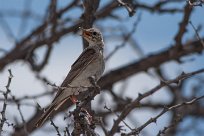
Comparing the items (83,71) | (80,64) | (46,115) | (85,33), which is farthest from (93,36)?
(46,115)

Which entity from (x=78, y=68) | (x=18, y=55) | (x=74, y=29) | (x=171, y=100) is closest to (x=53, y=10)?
(x=74, y=29)

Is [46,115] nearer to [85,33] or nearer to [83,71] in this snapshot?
[83,71]

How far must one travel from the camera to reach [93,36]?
9.52m

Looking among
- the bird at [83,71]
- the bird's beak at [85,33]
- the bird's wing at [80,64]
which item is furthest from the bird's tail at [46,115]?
the bird's beak at [85,33]

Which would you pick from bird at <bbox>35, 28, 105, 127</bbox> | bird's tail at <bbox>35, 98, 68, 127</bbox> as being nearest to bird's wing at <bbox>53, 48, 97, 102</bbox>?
bird at <bbox>35, 28, 105, 127</bbox>

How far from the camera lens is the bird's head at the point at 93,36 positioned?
9110 mm

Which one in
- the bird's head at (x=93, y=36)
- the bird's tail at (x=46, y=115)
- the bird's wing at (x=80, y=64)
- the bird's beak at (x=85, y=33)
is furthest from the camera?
the bird's head at (x=93, y=36)

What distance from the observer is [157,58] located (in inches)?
463

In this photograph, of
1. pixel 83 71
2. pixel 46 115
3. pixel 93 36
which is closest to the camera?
pixel 46 115

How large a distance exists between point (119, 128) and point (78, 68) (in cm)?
207

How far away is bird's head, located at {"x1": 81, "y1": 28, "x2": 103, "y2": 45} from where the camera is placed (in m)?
9.11

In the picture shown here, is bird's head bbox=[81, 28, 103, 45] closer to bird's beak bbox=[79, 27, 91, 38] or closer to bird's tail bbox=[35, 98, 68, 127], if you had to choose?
bird's beak bbox=[79, 27, 91, 38]

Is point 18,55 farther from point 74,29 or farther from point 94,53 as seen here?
point 94,53

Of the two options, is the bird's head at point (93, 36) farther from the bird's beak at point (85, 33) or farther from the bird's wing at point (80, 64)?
the bird's wing at point (80, 64)
